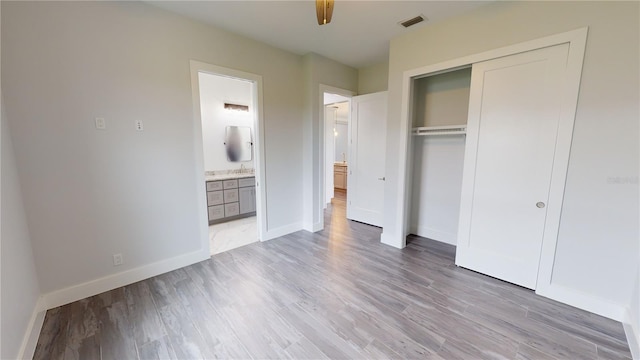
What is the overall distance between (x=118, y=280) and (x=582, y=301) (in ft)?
14.3

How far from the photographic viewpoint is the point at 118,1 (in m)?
2.25

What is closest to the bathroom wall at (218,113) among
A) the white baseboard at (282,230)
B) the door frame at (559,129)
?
the white baseboard at (282,230)

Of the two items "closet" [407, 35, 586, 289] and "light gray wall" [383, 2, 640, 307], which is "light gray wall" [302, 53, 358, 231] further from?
"light gray wall" [383, 2, 640, 307]

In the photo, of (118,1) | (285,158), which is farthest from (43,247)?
(285,158)

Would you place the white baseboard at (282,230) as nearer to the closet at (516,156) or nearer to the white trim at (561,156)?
the closet at (516,156)

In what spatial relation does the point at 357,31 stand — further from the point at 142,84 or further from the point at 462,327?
the point at 462,327

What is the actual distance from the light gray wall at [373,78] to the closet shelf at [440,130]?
3.79ft

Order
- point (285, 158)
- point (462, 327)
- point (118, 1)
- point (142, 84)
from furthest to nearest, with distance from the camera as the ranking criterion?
point (285, 158) → point (142, 84) → point (118, 1) → point (462, 327)

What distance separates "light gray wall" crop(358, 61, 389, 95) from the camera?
4.10 m

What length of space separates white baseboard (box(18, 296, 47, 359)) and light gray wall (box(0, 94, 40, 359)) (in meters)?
0.04

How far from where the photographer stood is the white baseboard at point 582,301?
2006 mm

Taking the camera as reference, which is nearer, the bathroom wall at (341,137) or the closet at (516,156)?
the closet at (516,156)

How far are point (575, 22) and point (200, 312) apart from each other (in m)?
3.99

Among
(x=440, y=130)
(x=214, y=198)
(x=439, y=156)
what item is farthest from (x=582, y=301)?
(x=214, y=198)
